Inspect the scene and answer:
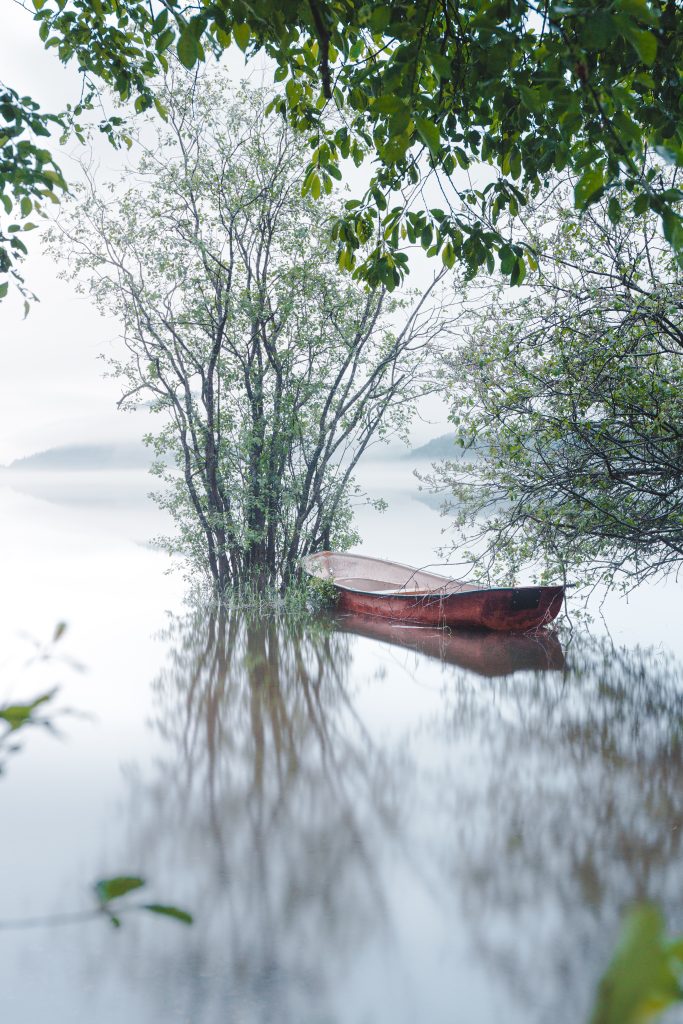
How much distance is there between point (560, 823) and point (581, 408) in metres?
2.88

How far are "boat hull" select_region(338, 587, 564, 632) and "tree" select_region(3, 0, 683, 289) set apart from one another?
4326 mm

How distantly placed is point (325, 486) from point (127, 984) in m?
7.83

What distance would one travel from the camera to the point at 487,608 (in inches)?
299

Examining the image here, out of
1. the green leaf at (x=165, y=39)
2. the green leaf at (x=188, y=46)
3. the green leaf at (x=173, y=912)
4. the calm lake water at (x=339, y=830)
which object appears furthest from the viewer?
the green leaf at (x=165, y=39)

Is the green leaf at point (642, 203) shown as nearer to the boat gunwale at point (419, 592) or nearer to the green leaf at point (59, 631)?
the green leaf at point (59, 631)

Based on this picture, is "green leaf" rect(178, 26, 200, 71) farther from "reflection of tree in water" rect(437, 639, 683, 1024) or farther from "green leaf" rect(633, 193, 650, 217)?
"reflection of tree in water" rect(437, 639, 683, 1024)

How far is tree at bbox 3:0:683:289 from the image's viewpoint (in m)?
2.28

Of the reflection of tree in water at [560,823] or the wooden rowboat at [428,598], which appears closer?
the reflection of tree in water at [560,823]

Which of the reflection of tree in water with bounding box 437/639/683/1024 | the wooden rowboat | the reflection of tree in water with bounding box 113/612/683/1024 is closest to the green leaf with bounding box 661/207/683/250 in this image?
the reflection of tree in water with bounding box 113/612/683/1024

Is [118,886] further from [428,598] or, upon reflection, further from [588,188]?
[428,598]

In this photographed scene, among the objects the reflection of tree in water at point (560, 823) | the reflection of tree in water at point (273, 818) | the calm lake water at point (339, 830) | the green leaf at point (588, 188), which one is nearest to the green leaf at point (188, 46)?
the green leaf at point (588, 188)

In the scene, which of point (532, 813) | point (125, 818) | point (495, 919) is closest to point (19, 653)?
point (125, 818)

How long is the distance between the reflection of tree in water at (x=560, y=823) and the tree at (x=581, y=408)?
106 centimetres

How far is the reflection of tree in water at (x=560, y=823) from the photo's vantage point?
91.2 inches
